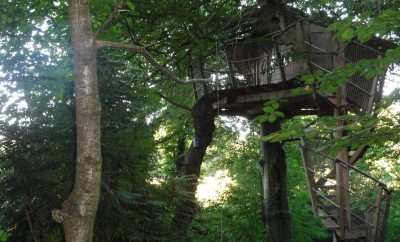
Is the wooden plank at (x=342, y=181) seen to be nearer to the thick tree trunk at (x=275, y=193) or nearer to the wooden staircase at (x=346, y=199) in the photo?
the wooden staircase at (x=346, y=199)

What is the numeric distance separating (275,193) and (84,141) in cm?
872

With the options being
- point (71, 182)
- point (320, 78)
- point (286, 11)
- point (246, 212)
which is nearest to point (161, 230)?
point (71, 182)

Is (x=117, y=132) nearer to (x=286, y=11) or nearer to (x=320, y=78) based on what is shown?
(x=320, y=78)

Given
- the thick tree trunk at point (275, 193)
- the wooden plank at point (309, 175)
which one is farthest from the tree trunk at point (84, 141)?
the thick tree trunk at point (275, 193)

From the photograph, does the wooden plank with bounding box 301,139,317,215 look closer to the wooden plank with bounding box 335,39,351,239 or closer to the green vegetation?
the wooden plank with bounding box 335,39,351,239

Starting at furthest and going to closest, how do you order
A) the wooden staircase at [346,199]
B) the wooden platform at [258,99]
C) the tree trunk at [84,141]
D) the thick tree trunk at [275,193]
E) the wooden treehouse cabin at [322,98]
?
the thick tree trunk at [275,193]
the wooden platform at [258,99]
the wooden treehouse cabin at [322,98]
the wooden staircase at [346,199]
the tree trunk at [84,141]

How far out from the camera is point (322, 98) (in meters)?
10.2

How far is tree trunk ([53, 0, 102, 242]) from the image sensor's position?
3.63 meters

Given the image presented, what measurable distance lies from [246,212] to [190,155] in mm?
2340

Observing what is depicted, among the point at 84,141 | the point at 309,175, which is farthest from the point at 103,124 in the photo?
the point at 309,175

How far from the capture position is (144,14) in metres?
8.80

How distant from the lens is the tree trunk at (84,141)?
363 centimetres

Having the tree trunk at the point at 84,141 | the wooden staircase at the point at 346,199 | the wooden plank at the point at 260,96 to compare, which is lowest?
the tree trunk at the point at 84,141

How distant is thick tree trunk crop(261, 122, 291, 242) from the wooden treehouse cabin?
3.52 feet
